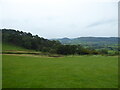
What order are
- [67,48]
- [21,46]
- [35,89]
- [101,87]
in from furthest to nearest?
[21,46], [67,48], [101,87], [35,89]

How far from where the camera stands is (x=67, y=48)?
5156 cm

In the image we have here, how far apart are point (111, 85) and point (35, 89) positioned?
178 inches

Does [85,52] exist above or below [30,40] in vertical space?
below

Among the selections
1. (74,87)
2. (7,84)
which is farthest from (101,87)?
(7,84)

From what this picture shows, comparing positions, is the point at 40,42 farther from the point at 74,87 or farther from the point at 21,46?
the point at 74,87

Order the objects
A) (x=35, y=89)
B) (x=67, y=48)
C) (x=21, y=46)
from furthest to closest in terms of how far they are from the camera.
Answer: (x=21, y=46) → (x=67, y=48) → (x=35, y=89)

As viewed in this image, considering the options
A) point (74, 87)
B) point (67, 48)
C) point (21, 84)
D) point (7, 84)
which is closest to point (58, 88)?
point (74, 87)

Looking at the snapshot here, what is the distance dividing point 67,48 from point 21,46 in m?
22.0

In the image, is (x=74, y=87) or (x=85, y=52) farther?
(x=85, y=52)

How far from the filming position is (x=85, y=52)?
53875mm

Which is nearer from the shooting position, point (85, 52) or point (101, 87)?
point (101, 87)

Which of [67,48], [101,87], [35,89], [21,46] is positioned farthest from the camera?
[21,46]

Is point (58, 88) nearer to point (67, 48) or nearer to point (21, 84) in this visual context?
point (21, 84)

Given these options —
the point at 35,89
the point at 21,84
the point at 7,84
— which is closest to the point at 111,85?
the point at 35,89
